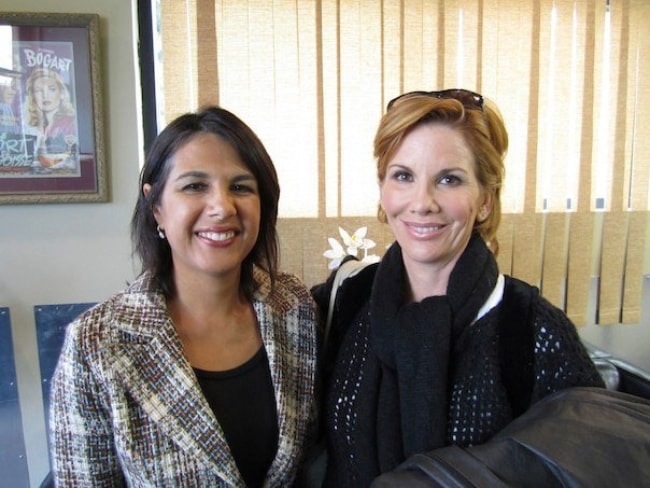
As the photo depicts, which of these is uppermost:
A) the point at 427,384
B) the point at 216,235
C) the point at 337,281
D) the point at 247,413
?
the point at 216,235

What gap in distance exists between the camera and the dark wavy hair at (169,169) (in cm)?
94

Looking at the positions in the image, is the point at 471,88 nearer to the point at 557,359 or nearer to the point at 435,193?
the point at 435,193

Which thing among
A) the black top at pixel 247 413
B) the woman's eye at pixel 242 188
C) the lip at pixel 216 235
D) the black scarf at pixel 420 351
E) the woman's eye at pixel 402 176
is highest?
the woman's eye at pixel 402 176

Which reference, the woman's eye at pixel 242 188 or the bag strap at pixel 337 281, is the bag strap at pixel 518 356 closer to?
the bag strap at pixel 337 281

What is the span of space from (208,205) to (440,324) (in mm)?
516

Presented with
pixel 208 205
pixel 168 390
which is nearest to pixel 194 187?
pixel 208 205

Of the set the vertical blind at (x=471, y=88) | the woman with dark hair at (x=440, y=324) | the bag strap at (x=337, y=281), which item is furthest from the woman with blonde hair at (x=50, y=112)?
the woman with dark hair at (x=440, y=324)

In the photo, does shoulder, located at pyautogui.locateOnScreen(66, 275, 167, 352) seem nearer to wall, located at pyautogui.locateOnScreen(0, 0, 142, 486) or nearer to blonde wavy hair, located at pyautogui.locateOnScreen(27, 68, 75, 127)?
wall, located at pyautogui.locateOnScreen(0, 0, 142, 486)

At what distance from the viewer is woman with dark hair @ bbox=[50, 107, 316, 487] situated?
32.8 inches

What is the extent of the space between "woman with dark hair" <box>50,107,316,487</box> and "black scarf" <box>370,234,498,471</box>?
23cm

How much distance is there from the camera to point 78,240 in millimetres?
1951

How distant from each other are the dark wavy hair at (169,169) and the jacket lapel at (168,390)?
144 millimetres

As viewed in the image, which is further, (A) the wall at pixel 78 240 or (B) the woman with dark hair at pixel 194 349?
(A) the wall at pixel 78 240

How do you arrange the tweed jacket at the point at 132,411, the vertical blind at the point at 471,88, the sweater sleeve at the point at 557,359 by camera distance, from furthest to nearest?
1. the vertical blind at the point at 471,88
2. the tweed jacket at the point at 132,411
3. the sweater sleeve at the point at 557,359
